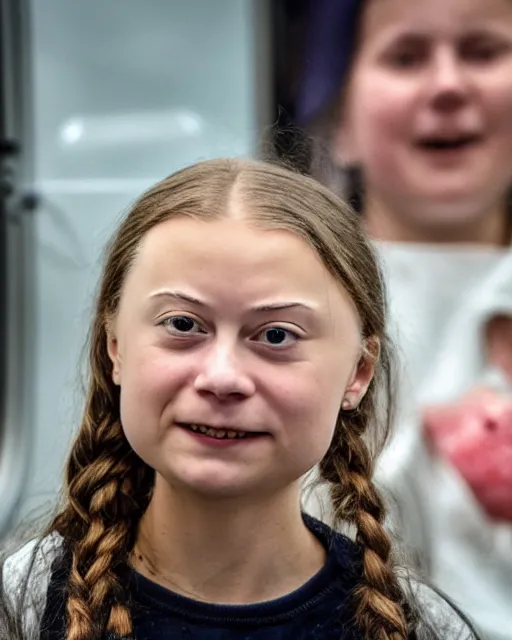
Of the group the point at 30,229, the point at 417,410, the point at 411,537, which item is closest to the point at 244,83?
the point at 30,229

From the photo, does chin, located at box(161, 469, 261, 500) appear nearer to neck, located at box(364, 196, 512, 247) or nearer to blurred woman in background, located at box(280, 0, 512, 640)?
blurred woman in background, located at box(280, 0, 512, 640)

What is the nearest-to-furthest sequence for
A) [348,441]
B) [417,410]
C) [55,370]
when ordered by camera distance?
1. [348,441]
2. [417,410]
3. [55,370]

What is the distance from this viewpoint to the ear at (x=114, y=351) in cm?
79

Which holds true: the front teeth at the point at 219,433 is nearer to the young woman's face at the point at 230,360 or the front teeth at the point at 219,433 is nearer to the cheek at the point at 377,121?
the young woman's face at the point at 230,360

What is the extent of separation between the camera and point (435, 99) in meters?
1.51

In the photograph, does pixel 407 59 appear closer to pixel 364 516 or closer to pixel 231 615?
pixel 364 516

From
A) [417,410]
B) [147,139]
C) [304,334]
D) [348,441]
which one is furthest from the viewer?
[147,139]

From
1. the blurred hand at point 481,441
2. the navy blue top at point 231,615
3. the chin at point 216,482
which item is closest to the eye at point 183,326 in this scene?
the chin at point 216,482

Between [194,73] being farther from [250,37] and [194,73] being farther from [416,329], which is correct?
[416,329]

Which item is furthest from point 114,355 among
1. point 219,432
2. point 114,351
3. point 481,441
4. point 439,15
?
point 439,15

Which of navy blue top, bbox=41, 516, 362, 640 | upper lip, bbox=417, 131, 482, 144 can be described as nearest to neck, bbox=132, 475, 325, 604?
navy blue top, bbox=41, 516, 362, 640

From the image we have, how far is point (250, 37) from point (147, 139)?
27 centimetres

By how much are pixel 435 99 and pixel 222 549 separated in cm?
96

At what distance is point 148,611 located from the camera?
2.63 ft
